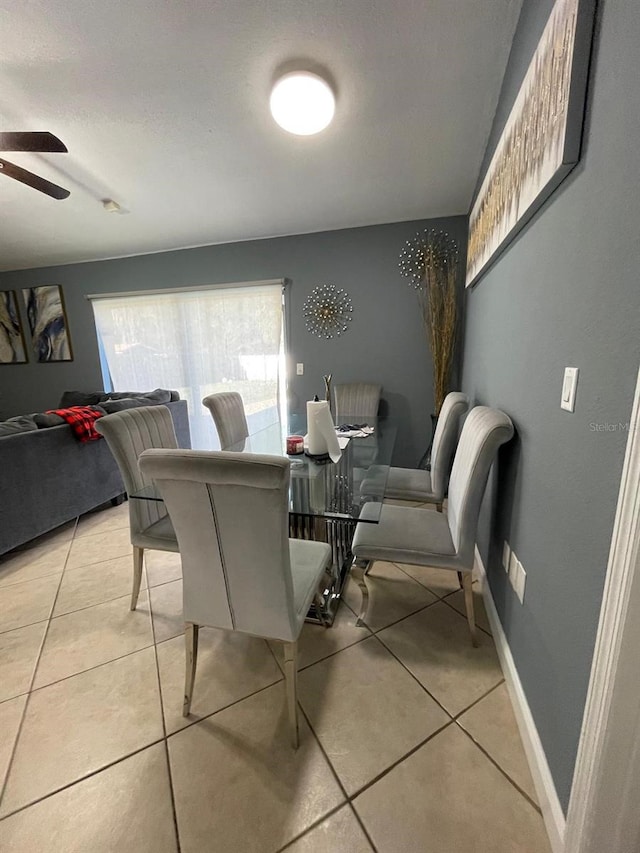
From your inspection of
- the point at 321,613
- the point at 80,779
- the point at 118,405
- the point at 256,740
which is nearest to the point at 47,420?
the point at 118,405

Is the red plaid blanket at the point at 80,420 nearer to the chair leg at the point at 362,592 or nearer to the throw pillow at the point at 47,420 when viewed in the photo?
the throw pillow at the point at 47,420

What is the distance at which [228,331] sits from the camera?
369 cm

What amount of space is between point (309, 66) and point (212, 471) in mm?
1776

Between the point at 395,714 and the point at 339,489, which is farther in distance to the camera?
the point at 339,489

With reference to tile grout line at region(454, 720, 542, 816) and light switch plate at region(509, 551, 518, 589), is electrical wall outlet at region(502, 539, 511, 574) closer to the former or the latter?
light switch plate at region(509, 551, 518, 589)

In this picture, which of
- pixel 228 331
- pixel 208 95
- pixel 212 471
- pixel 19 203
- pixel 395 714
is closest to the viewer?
pixel 212 471

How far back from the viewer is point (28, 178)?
1860 millimetres

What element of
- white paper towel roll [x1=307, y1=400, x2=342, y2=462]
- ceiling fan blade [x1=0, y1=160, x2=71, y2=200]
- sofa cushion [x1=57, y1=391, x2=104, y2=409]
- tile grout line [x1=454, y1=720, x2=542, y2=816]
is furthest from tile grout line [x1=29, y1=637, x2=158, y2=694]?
sofa cushion [x1=57, y1=391, x2=104, y2=409]

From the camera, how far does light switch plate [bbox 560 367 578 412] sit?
0.83 meters

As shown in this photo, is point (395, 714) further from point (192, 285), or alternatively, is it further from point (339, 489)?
point (192, 285)

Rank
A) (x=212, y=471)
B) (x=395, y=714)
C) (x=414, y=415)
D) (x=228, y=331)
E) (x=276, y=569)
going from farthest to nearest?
1. (x=228, y=331)
2. (x=414, y=415)
3. (x=395, y=714)
4. (x=276, y=569)
5. (x=212, y=471)

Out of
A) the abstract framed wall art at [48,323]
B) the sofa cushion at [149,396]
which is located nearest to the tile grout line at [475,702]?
the sofa cushion at [149,396]

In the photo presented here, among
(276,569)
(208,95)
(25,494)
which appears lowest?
(25,494)

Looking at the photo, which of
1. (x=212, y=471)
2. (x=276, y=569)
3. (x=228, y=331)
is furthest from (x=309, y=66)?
(x=228, y=331)
